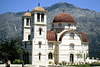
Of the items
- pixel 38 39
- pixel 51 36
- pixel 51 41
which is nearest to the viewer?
pixel 38 39

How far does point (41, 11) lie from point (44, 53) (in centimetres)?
1049

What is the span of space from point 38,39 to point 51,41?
510 centimetres

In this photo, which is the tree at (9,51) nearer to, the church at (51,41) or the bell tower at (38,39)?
the church at (51,41)

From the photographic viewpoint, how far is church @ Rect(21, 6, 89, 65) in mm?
49375

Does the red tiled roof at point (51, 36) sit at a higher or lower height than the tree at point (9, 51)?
higher

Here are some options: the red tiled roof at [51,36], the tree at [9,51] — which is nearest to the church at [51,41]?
the red tiled roof at [51,36]

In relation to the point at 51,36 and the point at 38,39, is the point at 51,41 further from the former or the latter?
the point at 38,39

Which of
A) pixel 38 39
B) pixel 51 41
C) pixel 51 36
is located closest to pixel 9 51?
pixel 38 39

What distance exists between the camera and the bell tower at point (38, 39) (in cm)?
4897

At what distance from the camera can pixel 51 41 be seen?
53281 mm

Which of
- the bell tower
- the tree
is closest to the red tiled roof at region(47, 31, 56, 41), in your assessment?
the bell tower

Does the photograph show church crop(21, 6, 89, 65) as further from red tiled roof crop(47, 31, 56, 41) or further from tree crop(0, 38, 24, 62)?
tree crop(0, 38, 24, 62)

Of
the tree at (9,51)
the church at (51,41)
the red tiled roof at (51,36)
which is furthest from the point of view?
the red tiled roof at (51,36)

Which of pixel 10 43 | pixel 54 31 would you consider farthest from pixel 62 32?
pixel 10 43
